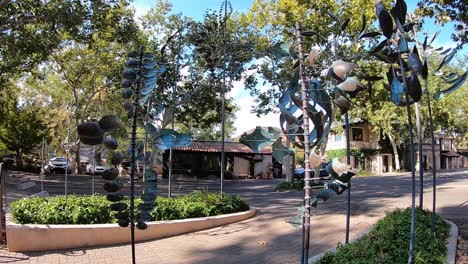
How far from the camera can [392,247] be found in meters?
5.03

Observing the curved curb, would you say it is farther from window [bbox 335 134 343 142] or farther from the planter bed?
window [bbox 335 134 343 142]

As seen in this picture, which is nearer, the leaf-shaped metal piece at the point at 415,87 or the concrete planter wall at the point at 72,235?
the leaf-shaped metal piece at the point at 415,87

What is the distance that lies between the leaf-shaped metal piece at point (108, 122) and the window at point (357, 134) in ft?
155

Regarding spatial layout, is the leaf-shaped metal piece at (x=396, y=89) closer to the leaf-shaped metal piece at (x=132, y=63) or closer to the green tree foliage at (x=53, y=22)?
the leaf-shaped metal piece at (x=132, y=63)

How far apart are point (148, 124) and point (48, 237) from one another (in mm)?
4523

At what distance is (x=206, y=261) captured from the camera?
6180mm

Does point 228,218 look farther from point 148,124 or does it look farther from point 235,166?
point 235,166

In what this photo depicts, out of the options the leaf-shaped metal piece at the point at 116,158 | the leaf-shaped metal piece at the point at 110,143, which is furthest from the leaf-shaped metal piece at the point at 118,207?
the leaf-shaped metal piece at the point at 110,143

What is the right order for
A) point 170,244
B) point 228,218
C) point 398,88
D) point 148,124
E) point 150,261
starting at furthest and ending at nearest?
1. point 228,218
2. point 170,244
3. point 150,261
4. point 398,88
5. point 148,124

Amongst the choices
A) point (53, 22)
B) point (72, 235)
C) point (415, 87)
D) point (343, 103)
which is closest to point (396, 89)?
point (415, 87)

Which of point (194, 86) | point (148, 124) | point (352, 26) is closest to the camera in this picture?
point (148, 124)

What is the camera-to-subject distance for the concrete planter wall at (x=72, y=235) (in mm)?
6539

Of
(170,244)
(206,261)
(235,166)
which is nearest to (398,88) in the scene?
(206,261)

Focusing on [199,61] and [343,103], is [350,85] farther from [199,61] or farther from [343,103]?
[199,61]
